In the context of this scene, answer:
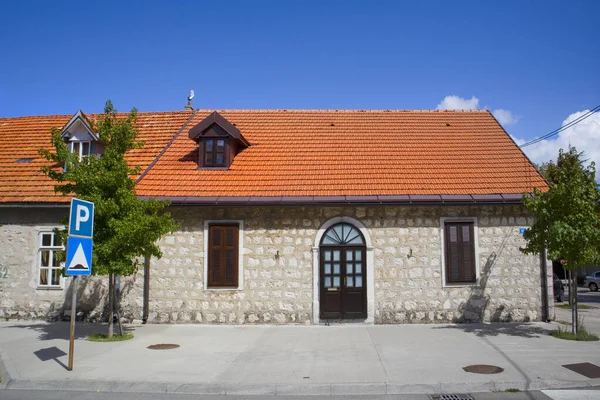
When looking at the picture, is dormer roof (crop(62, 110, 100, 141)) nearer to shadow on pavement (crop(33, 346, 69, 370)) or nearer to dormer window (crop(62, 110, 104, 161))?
dormer window (crop(62, 110, 104, 161))

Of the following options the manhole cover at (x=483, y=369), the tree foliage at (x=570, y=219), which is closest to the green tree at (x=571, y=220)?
the tree foliage at (x=570, y=219)

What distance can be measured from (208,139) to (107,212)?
16.7 feet

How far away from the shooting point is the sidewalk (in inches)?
290

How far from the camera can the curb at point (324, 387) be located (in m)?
7.16

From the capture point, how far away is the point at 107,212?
10586 millimetres

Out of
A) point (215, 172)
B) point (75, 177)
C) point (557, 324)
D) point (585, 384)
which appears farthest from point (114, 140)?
point (557, 324)

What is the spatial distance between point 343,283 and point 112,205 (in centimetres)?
633

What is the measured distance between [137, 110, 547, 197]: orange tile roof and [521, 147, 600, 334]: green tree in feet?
7.75

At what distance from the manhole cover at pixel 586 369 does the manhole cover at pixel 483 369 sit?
121cm

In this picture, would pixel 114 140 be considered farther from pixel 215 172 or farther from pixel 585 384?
pixel 585 384

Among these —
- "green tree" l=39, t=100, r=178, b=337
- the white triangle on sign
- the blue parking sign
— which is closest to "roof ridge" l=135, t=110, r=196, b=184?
"green tree" l=39, t=100, r=178, b=337

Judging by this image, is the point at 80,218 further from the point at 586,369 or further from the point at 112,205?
the point at 586,369

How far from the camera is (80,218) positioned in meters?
8.31

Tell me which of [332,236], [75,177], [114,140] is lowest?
[332,236]
